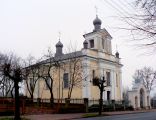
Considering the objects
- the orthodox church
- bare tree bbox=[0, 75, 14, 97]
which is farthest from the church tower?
bare tree bbox=[0, 75, 14, 97]

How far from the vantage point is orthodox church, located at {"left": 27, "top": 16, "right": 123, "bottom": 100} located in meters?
52.4

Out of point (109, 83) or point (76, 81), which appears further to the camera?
point (109, 83)

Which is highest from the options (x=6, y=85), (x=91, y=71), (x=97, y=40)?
(x=97, y=40)

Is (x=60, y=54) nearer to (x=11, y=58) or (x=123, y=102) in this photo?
(x=11, y=58)

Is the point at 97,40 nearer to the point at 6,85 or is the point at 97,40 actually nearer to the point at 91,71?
the point at 91,71

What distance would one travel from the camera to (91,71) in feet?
177

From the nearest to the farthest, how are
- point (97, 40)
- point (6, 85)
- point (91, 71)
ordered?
point (91, 71), point (97, 40), point (6, 85)

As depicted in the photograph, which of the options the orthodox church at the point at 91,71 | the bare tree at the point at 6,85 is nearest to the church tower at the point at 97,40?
the orthodox church at the point at 91,71

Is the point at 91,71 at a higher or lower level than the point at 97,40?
lower

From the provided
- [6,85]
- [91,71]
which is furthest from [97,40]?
[6,85]

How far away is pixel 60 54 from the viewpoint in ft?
205

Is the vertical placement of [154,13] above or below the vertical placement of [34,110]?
above

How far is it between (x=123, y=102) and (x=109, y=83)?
4575 millimetres

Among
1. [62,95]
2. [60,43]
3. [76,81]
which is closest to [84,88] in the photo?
[76,81]
